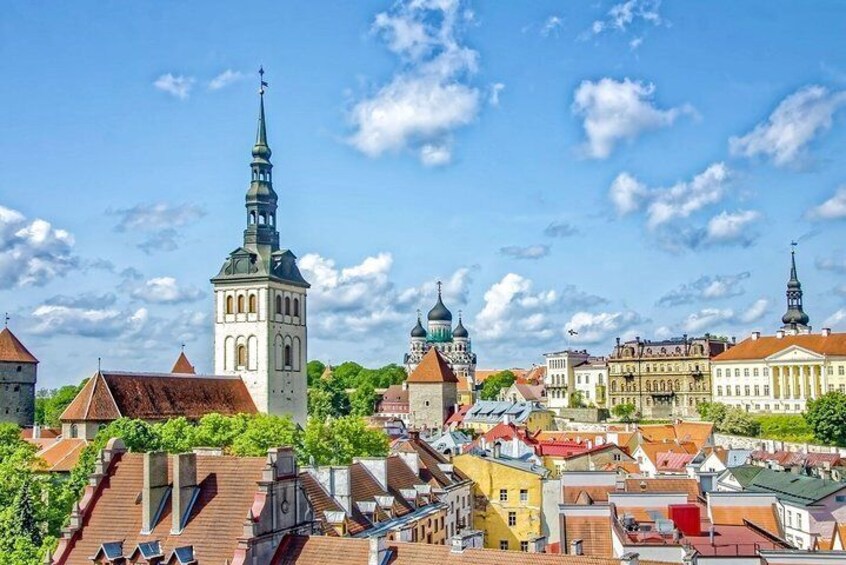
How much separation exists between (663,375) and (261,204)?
81494mm

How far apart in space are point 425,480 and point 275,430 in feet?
59.3

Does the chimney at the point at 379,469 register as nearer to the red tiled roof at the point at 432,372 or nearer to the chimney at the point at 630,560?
the chimney at the point at 630,560

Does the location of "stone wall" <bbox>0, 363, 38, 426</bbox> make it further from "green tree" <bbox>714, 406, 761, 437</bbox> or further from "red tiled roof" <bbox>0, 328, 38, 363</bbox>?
"green tree" <bbox>714, 406, 761, 437</bbox>

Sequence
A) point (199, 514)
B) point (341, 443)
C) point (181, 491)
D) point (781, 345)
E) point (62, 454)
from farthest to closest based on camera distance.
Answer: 1. point (781, 345)
2. point (62, 454)
3. point (341, 443)
4. point (199, 514)
5. point (181, 491)

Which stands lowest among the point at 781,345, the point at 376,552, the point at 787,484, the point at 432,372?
the point at 787,484

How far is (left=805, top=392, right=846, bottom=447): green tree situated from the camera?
10381 cm

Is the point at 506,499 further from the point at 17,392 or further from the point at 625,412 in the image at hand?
the point at 625,412

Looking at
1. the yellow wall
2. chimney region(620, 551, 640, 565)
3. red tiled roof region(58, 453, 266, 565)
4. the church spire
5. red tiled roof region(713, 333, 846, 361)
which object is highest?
the church spire

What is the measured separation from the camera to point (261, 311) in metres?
106

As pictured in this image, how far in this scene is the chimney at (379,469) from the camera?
5150 centimetres

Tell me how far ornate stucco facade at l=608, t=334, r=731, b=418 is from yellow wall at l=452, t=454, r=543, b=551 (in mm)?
93249

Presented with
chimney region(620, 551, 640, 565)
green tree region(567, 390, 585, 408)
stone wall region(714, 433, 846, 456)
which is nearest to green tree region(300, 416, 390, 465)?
chimney region(620, 551, 640, 565)

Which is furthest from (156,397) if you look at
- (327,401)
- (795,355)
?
(795,355)

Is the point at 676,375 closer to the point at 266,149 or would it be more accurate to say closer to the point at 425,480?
the point at 266,149
